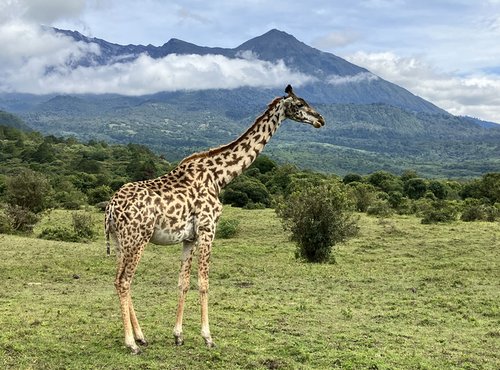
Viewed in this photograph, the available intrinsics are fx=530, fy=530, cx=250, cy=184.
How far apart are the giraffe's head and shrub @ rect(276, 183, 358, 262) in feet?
47.2

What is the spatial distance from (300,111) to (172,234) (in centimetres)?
319

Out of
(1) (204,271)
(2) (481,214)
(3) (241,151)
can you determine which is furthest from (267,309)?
(2) (481,214)

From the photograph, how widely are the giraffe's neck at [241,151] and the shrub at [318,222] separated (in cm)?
1432

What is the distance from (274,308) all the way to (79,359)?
228 inches

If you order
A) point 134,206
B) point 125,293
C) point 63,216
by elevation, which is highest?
point 134,206

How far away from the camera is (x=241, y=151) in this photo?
31.7 feet

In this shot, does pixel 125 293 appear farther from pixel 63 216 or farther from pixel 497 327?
pixel 63 216

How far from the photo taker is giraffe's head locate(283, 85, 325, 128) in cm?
952

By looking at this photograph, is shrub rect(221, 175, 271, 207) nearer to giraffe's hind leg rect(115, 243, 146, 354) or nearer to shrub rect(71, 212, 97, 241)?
shrub rect(71, 212, 97, 241)

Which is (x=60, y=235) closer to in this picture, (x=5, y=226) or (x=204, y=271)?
(x=5, y=226)

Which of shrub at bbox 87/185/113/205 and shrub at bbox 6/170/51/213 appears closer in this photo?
shrub at bbox 6/170/51/213

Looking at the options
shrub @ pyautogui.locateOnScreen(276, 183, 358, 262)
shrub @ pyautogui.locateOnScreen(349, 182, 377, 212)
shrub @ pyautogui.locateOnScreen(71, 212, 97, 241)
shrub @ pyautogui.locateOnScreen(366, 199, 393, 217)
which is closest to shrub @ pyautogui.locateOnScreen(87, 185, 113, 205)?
shrub @ pyautogui.locateOnScreen(71, 212, 97, 241)

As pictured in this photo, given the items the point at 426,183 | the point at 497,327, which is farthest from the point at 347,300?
the point at 426,183

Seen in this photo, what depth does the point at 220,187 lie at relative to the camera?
30.9 ft
